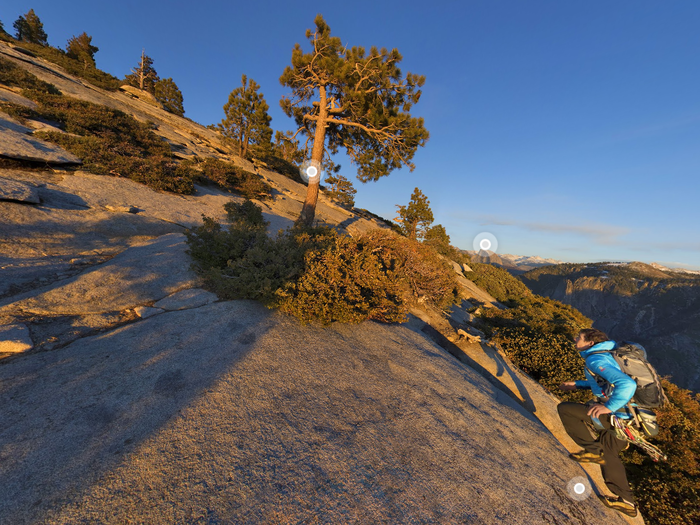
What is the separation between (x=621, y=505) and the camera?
3.46 m

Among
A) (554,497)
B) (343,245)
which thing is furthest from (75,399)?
(554,497)

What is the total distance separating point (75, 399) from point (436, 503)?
166 inches

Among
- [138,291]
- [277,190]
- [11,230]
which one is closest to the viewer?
[138,291]

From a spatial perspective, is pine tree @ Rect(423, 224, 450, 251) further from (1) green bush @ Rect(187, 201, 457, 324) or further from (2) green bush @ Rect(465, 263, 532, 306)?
(1) green bush @ Rect(187, 201, 457, 324)

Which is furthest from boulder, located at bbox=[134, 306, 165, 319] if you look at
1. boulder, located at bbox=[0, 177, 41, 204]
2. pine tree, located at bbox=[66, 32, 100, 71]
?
pine tree, located at bbox=[66, 32, 100, 71]

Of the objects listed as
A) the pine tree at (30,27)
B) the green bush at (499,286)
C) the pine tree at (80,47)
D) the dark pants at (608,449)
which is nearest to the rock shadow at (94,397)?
the dark pants at (608,449)

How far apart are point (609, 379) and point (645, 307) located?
117 m

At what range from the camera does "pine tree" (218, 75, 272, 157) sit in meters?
26.4

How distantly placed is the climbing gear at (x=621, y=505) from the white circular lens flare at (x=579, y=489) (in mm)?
164

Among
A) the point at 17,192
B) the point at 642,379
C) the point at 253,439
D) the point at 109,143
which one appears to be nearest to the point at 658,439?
the point at 642,379

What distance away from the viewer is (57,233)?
21.7ft

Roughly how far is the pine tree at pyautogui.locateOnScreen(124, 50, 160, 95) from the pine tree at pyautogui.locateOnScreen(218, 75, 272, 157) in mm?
22765

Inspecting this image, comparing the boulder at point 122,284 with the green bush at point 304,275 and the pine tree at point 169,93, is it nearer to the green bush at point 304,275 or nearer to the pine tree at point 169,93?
the green bush at point 304,275

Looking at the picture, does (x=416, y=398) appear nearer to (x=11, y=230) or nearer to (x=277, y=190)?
(x=11, y=230)
